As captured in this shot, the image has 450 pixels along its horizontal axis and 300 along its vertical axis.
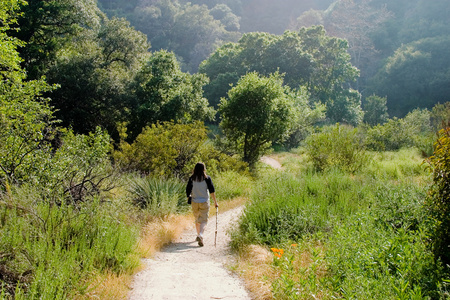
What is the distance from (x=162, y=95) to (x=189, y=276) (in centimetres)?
1950

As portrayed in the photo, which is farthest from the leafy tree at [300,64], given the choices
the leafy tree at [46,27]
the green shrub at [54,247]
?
the green shrub at [54,247]

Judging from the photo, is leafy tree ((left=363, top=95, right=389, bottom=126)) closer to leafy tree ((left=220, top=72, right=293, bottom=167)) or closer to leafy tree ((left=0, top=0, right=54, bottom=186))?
leafy tree ((left=220, top=72, right=293, bottom=167))

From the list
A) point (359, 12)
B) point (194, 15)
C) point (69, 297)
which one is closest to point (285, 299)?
point (69, 297)

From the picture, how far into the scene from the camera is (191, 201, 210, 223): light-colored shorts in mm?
8323

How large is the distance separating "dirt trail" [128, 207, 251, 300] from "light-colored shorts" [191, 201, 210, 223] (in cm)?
65

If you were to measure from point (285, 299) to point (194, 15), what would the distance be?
8729 centimetres

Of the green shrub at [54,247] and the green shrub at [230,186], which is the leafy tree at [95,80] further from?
the green shrub at [54,247]

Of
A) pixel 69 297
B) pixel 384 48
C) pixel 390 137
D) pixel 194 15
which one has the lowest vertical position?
pixel 69 297

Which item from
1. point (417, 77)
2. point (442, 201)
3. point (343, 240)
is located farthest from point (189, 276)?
point (417, 77)

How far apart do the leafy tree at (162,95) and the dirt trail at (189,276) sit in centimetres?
1618

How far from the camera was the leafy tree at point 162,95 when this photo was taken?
23.3 m

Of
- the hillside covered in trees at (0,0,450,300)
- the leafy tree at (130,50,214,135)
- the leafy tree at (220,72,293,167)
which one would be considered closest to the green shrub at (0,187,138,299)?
the hillside covered in trees at (0,0,450,300)

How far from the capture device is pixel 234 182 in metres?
15.3

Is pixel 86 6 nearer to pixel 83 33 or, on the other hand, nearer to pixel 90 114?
pixel 83 33
